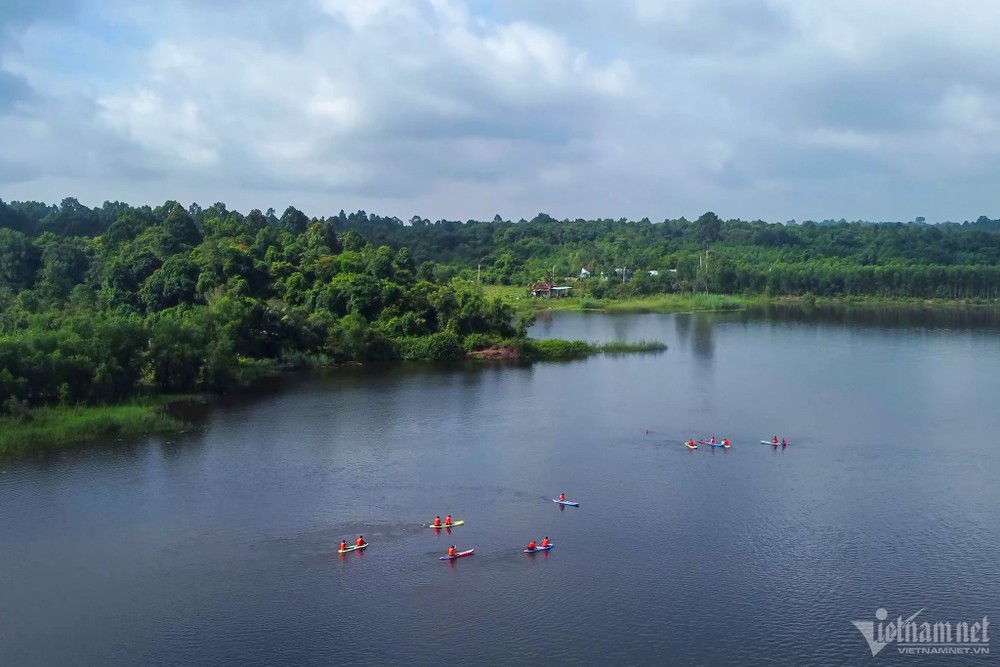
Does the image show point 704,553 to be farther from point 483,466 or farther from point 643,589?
point 483,466

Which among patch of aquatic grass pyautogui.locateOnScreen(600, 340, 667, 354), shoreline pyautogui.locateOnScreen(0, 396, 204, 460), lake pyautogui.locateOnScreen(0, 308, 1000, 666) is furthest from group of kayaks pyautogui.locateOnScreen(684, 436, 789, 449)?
patch of aquatic grass pyautogui.locateOnScreen(600, 340, 667, 354)

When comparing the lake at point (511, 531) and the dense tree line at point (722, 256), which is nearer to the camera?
the lake at point (511, 531)

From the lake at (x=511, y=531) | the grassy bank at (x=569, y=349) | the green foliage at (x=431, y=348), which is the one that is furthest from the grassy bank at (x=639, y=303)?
the lake at (x=511, y=531)

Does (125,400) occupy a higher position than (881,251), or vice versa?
(881,251)

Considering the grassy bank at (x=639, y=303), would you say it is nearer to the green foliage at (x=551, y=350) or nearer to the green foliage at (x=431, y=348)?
the green foliage at (x=551, y=350)

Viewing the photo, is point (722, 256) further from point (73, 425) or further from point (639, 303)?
point (73, 425)

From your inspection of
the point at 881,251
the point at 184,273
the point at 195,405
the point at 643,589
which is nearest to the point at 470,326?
the point at 184,273
